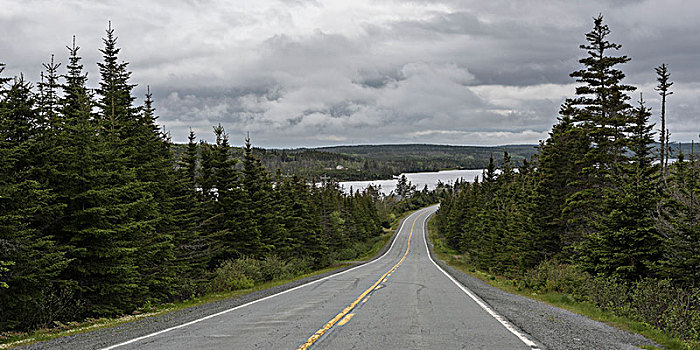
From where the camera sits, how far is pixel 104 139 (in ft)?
52.0

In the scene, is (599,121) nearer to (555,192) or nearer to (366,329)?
(555,192)

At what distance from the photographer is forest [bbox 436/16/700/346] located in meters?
12.6

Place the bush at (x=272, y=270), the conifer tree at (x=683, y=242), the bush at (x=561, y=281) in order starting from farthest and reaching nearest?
the bush at (x=272, y=270) → the bush at (x=561, y=281) → the conifer tree at (x=683, y=242)

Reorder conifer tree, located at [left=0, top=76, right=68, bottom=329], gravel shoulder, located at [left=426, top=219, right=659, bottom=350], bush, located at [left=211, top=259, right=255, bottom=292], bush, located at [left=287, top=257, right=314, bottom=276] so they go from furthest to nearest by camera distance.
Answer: bush, located at [left=287, top=257, right=314, bottom=276] < bush, located at [left=211, top=259, right=255, bottom=292] < conifer tree, located at [left=0, top=76, right=68, bottom=329] < gravel shoulder, located at [left=426, top=219, right=659, bottom=350]

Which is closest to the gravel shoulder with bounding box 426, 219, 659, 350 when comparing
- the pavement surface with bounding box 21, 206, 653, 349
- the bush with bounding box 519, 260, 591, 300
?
the pavement surface with bounding box 21, 206, 653, 349

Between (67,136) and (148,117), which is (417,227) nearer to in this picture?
(148,117)

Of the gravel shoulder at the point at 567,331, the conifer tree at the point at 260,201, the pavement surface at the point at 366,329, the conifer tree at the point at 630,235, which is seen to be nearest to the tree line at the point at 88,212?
the pavement surface at the point at 366,329

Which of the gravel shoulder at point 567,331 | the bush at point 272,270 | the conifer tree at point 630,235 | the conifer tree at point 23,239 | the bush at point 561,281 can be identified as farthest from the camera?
the bush at point 272,270

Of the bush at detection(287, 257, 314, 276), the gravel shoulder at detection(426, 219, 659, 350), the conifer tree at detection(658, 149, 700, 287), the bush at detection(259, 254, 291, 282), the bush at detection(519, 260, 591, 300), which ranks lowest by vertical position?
the bush at detection(287, 257, 314, 276)

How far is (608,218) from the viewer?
14.7m

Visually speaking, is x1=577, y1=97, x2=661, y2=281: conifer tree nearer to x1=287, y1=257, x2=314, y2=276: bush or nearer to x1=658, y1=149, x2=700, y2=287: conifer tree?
x1=658, y1=149, x2=700, y2=287: conifer tree

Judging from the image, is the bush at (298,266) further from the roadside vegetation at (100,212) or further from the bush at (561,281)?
the bush at (561,281)

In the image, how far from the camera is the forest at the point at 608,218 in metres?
12.6

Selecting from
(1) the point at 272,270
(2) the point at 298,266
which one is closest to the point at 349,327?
(1) the point at 272,270
